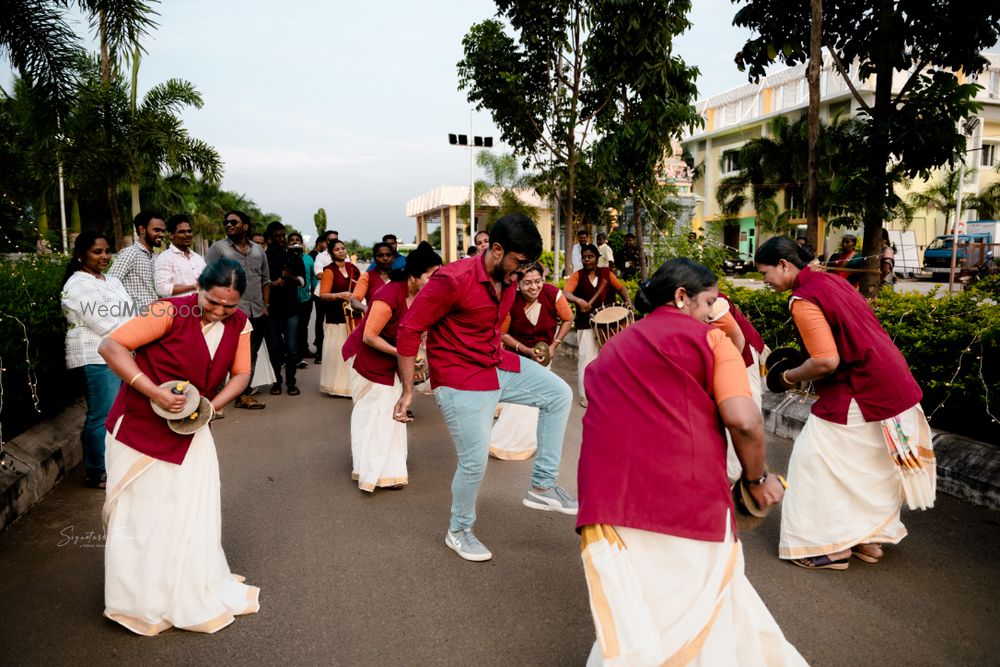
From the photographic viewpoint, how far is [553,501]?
486 centimetres

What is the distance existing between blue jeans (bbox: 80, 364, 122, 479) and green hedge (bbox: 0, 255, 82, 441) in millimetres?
360

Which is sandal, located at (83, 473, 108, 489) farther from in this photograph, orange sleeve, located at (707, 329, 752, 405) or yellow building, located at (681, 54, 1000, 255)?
yellow building, located at (681, 54, 1000, 255)

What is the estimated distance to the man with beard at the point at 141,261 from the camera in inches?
249

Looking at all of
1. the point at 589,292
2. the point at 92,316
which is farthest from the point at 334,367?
Result: the point at 92,316

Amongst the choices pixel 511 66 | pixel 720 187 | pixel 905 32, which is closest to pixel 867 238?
pixel 905 32

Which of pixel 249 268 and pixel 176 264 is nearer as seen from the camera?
pixel 176 264

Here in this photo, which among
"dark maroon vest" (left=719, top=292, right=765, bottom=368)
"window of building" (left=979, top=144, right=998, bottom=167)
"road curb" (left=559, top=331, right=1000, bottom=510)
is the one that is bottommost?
"road curb" (left=559, top=331, right=1000, bottom=510)

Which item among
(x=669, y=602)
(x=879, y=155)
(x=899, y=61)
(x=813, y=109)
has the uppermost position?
(x=899, y=61)

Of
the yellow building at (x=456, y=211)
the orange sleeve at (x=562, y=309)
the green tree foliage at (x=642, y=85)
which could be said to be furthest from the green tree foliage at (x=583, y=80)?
the yellow building at (x=456, y=211)

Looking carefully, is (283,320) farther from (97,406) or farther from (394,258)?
(97,406)

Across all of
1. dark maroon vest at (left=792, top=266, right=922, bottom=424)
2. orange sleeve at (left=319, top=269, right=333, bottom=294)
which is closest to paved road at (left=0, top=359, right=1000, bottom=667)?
dark maroon vest at (left=792, top=266, right=922, bottom=424)

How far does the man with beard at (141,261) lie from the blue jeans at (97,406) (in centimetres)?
117

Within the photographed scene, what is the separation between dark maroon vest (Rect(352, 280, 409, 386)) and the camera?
5707 millimetres

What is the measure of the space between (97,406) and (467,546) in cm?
301
